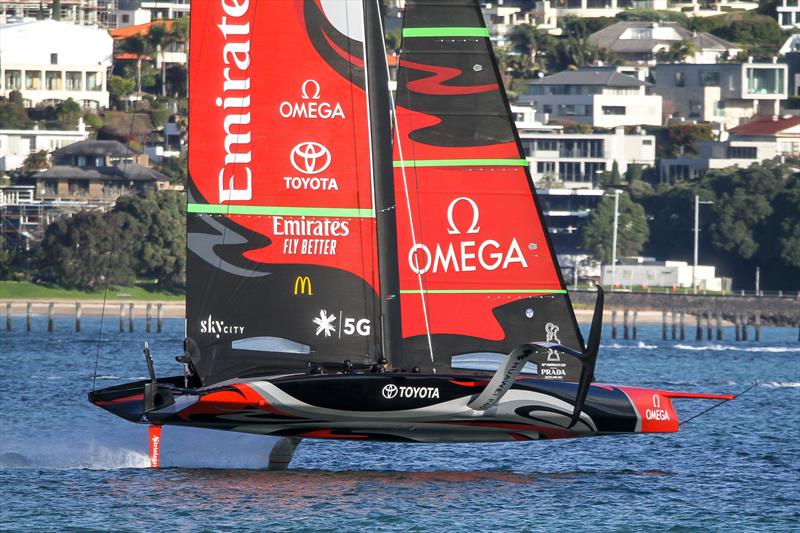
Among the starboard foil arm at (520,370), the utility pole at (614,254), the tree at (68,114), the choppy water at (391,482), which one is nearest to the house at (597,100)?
the tree at (68,114)

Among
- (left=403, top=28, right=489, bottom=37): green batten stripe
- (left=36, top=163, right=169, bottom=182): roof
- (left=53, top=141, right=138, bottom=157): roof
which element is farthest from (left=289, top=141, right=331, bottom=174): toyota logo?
(left=53, top=141, right=138, bottom=157): roof

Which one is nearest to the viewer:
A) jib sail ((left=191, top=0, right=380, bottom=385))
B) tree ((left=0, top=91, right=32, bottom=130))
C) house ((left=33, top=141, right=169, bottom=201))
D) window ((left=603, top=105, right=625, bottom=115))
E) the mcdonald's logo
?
jib sail ((left=191, top=0, right=380, bottom=385))

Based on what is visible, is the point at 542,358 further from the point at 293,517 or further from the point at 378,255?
the point at 293,517

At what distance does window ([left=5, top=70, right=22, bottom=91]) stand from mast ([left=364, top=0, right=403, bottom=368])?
144 metres

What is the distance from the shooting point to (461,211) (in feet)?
86.5

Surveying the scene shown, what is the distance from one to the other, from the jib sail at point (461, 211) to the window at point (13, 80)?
144 metres

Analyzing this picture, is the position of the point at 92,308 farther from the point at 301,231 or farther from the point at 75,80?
the point at 301,231

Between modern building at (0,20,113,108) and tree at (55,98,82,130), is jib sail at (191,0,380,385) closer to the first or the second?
tree at (55,98,82,130)

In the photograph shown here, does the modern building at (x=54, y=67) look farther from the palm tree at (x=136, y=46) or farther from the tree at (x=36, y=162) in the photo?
the tree at (x=36, y=162)

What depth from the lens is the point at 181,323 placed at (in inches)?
3925

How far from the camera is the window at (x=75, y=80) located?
545 ft

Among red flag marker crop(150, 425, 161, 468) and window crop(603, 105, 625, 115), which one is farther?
window crop(603, 105, 625, 115)

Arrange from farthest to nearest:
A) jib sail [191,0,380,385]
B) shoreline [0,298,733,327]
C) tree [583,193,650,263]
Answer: tree [583,193,650,263], shoreline [0,298,733,327], jib sail [191,0,380,385]

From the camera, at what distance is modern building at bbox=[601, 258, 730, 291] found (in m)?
121
